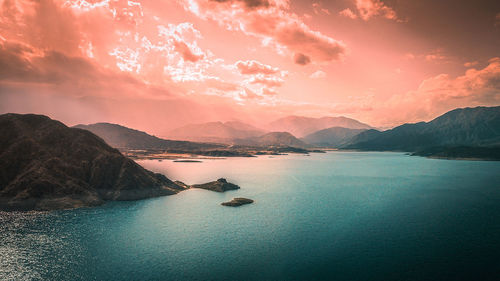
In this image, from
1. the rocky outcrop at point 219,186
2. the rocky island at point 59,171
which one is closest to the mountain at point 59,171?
the rocky island at point 59,171

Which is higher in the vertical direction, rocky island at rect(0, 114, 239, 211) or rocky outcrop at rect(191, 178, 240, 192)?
rocky island at rect(0, 114, 239, 211)

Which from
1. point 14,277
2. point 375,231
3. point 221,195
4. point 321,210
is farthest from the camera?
point 221,195

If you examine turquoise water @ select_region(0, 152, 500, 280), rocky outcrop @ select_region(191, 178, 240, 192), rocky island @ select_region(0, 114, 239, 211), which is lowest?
turquoise water @ select_region(0, 152, 500, 280)

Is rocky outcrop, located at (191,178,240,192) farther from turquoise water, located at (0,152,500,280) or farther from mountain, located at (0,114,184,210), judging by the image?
turquoise water, located at (0,152,500,280)

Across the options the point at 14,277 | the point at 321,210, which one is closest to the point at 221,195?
the point at 321,210

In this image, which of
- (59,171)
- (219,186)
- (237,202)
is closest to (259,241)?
(237,202)

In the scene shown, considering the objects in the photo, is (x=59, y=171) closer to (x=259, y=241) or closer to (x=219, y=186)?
(x=219, y=186)

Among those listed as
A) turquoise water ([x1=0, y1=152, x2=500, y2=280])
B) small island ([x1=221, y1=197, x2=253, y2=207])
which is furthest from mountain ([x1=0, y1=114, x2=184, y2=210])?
small island ([x1=221, y1=197, x2=253, y2=207])

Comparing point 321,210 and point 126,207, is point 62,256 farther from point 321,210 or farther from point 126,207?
point 321,210
